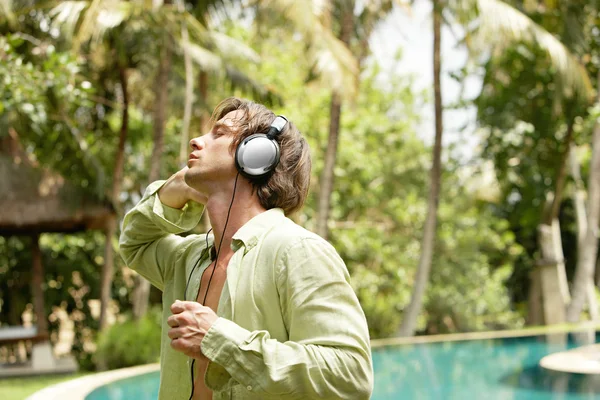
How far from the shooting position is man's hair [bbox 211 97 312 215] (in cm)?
190

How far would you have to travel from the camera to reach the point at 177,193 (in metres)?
2.05

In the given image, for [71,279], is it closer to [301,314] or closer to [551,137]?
[551,137]

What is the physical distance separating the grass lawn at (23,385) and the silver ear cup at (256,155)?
757 centimetres

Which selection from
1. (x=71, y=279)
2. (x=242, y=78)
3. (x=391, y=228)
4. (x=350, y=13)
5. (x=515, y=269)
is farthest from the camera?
(x=515, y=269)

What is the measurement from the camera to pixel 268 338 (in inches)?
62.8

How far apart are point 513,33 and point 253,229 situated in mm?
11184

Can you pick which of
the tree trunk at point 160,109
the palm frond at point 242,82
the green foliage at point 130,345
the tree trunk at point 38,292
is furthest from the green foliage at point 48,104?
the palm frond at point 242,82

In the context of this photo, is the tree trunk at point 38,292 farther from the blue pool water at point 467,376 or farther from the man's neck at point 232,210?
the man's neck at point 232,210

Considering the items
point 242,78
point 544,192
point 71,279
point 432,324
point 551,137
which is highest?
point 242,78

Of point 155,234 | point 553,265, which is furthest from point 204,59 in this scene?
point 155,234

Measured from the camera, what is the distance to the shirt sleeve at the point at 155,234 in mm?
2072

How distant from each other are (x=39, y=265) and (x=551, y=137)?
32.7 feet

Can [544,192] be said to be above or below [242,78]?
below

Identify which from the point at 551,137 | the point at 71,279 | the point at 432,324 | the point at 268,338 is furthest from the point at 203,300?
the point at 432,324
